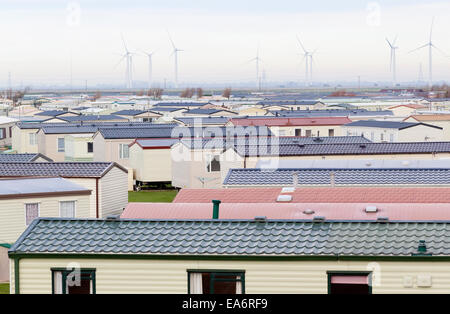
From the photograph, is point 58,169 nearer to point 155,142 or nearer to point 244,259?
point 155,142

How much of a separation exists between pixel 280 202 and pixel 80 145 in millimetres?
37749

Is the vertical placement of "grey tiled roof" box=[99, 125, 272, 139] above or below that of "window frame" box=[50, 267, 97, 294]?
above

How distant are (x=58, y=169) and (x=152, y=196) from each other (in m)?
12.1

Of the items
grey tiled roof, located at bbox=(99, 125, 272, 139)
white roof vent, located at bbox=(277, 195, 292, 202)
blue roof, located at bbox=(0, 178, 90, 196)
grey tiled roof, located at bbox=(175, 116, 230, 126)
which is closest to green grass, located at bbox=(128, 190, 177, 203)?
grey tiled roof, located at bbox=(99, 125, 272, 139)

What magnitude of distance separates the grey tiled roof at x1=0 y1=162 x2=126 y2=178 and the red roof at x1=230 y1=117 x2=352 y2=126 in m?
34.3

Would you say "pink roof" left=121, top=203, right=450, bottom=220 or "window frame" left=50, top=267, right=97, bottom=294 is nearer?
"window frame" left=50, top=267, right=97, bottom=294

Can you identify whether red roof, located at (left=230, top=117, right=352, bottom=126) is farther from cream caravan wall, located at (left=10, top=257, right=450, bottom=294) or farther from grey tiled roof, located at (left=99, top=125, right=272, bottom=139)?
cream caravan wall, located at (left=10, top=257, right=450, bottom=294)

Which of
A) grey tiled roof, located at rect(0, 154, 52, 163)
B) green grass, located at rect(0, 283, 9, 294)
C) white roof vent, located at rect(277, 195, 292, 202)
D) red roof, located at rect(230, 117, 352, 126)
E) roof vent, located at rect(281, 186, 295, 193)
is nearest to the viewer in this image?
green grass, located at rect(0, 283, 9, 294)

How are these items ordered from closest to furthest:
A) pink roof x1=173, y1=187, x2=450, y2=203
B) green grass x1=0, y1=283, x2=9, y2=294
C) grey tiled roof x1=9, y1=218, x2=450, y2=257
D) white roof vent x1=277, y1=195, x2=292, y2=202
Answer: grey tiled roof x1=9, y1=218, x2=450, y2=257 < green grass x1=0, y1=283, x2=9, y2=294 < white roof vent x1=277, y1=195, x2=292, y2=202 < pink roof x1=173, y1=187, x2=450, y2=203

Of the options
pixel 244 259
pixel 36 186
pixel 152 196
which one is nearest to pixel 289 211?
pixel 244 259

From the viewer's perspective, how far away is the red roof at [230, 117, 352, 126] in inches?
2824

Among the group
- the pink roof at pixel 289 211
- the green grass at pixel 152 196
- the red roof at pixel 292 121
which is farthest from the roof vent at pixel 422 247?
the red roof at pixel 292 121
